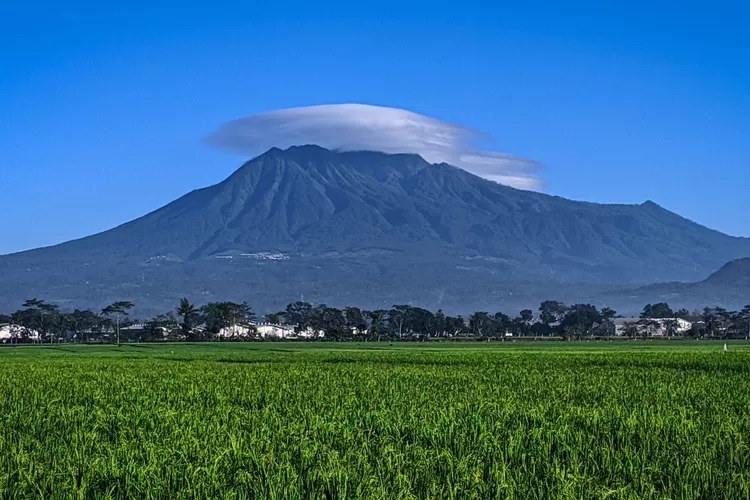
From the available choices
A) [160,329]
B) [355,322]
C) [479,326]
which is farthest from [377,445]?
[479,326]

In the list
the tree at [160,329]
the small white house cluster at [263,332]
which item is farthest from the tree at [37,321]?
the small white house cluster at [263,332]

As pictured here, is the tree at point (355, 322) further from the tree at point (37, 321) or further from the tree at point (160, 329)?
the tree at point (37, 321)

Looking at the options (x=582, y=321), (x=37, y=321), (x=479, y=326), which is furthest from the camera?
(x=582, y=321)

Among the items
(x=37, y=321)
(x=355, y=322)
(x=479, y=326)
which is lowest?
(x=479, y=326)

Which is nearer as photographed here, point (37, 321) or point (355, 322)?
point (37, 321)

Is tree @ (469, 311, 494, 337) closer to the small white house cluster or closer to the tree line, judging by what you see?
the tree line

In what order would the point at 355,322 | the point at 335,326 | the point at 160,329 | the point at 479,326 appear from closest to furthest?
the point at 160,329 → the point at 335,326 → the point at 355,322 → the point at 479,326

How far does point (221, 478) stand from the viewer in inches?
407

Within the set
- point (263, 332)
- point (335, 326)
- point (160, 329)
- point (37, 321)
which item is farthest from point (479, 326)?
point (37, 321)

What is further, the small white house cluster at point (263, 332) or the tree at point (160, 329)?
the small white house cluster at point (263, 332)

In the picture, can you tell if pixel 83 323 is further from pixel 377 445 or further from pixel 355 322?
pixel 377 445

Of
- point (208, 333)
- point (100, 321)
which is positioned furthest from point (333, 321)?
point (100, 321)

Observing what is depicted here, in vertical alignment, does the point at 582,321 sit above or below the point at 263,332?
above

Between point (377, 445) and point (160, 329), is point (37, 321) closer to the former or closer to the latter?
point (160, 329)
